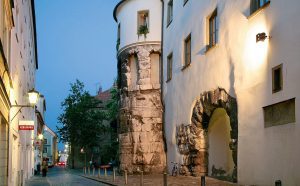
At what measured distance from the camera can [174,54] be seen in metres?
28.5

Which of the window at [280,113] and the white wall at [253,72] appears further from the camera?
the window at [280,113]

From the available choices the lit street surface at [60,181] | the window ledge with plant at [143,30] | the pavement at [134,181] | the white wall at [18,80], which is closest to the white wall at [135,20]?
the window ledge with plant at [143,30]

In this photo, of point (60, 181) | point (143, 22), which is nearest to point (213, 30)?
point (143, 22)

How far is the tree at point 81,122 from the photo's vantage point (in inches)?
2512

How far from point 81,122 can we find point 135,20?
33158 millimetres

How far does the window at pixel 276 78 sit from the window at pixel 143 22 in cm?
1807

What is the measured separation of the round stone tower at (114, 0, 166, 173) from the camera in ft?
102

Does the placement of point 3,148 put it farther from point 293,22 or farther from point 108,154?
point 108,154

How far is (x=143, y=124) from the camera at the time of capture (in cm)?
3147

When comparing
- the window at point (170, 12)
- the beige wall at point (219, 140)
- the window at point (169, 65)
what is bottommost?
the beige wall at point (219, 140)

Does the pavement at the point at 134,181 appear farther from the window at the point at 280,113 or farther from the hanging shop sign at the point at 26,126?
the hanging shop sign at the point at 26,126

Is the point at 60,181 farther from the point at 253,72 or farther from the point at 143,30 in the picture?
the point at 253,72

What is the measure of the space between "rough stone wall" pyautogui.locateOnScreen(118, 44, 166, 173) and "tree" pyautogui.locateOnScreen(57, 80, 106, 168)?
31.9 metres

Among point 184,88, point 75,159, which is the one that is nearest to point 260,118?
point 184,88
